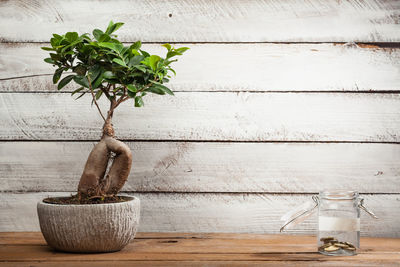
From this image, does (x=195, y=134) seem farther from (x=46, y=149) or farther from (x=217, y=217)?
(x=46, y=149)

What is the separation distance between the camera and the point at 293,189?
1.32 meters

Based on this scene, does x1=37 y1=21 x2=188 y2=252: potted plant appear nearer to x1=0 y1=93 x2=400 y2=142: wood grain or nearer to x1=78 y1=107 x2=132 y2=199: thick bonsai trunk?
x1=78 y1=107 x2=132 y2=199: thick bonsai trunk

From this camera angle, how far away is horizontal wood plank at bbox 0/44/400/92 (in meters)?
1.32

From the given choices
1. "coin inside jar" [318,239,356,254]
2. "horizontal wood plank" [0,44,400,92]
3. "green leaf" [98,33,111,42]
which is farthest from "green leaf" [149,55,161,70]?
"coin inside jar" [318,239,356,254]

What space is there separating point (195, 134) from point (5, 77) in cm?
57

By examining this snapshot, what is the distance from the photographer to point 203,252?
1070mm

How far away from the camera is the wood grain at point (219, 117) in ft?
4.33

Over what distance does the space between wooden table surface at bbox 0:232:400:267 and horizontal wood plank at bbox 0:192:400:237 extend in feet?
0.14

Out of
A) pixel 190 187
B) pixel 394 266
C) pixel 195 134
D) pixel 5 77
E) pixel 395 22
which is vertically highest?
pixel 395 22

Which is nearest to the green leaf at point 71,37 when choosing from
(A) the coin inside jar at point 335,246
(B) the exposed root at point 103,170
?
(B) the exposed root at point 103,170

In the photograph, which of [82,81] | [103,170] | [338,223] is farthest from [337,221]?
[82,81]

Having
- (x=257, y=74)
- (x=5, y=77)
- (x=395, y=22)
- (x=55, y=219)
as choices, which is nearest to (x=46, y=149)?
(x=5, y=77)

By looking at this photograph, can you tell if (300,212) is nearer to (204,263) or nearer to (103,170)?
(204,263)

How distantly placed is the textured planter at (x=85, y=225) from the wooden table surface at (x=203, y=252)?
25 mm
